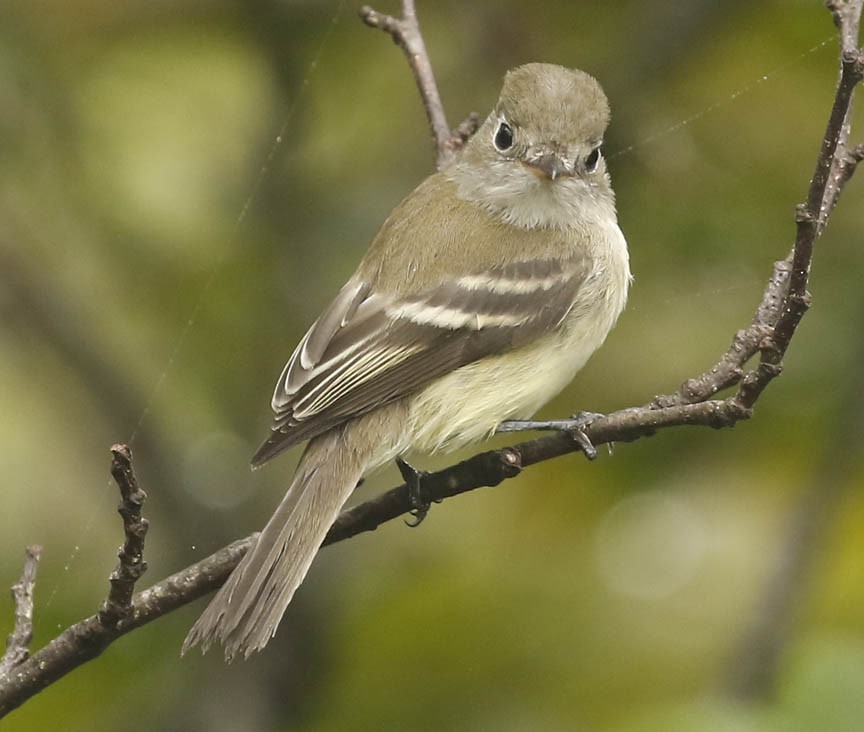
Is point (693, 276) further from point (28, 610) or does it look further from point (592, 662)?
point (28, 610)

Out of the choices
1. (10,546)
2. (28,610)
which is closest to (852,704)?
(28,610)

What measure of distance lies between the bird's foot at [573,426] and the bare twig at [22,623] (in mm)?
1109

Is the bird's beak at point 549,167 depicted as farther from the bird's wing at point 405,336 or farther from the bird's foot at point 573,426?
the bird's foot at point 573,426

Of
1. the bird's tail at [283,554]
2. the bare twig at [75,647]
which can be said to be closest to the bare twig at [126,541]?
the bare twig at [75,647]

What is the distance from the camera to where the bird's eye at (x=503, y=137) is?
12.5 feet

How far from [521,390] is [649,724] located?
1.07 metres

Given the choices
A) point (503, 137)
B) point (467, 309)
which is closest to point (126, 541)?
point (467, 309)

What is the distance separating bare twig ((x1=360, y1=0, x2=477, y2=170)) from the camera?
363 cm

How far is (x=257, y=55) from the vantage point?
13.4 feet

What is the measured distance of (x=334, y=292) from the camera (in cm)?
421

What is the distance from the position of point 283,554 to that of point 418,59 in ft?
4.65

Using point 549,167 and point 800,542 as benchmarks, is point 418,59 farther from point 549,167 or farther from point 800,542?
point 800,542

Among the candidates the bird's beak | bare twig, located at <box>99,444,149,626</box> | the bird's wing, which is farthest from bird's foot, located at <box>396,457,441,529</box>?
the bird's beak

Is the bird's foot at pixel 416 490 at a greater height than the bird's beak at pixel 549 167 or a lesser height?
lesser
